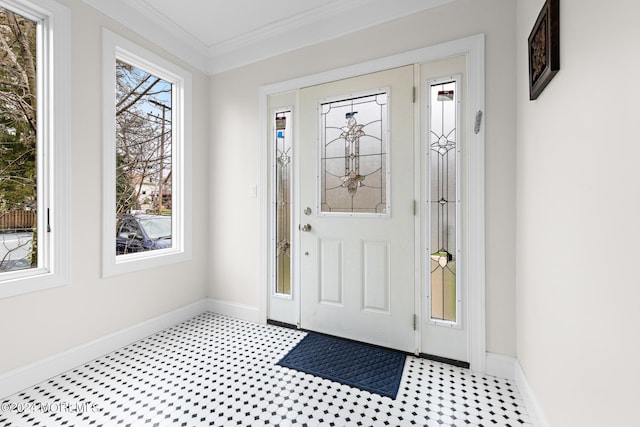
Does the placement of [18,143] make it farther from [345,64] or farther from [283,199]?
[345,64]

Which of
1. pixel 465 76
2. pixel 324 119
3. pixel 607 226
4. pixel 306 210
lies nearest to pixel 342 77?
pixel 324 119

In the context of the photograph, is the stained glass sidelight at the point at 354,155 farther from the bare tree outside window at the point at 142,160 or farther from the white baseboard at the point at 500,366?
the bare tree outside window at the point at 142,160

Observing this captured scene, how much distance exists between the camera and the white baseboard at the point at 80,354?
5.29ft

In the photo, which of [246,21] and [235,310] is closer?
[246,21]

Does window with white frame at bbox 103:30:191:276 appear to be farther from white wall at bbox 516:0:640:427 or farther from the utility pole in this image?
white wall at bbox 516:0:640:427

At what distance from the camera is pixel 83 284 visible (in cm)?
193

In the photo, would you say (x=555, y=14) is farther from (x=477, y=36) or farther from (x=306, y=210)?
(x=306, y=210)

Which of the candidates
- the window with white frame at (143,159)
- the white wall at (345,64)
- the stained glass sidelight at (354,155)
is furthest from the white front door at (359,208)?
the window with white frame at (143,159)

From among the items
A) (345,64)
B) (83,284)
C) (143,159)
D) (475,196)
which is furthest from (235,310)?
(345,64)

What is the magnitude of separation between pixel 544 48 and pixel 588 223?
2.54 feet

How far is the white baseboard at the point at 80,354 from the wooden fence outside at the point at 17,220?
81 centimetres

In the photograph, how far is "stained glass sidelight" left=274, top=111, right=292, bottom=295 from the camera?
8.21 ft

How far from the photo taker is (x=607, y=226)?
2.63 feet

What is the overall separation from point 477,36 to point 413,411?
220 cm
